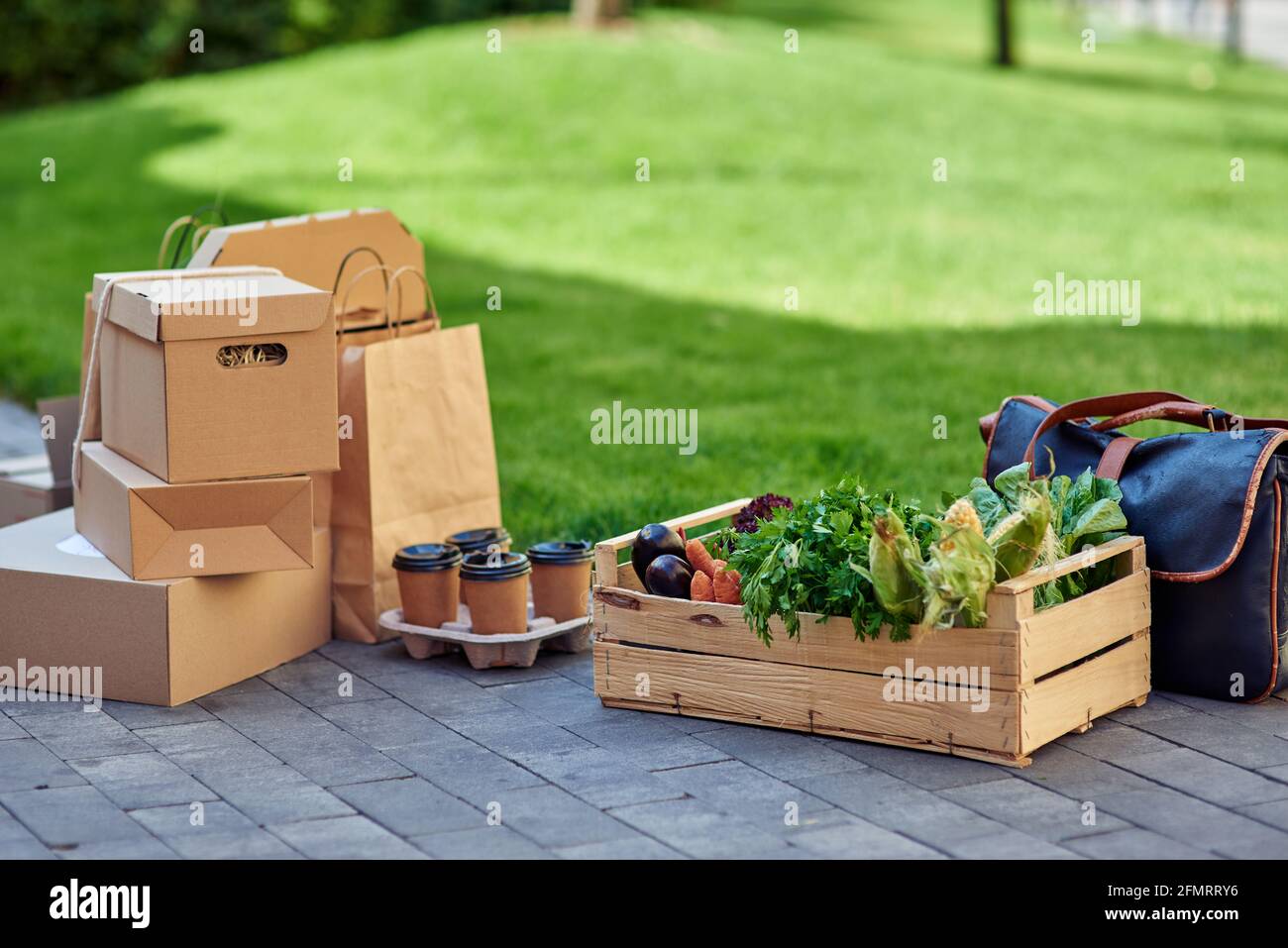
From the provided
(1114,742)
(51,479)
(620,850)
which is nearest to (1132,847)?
(1114,742)

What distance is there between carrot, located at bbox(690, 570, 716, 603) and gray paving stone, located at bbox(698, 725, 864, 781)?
361mm

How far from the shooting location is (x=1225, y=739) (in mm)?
4234

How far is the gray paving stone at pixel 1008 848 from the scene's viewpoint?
3.54 metres

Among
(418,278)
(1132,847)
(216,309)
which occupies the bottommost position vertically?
(1132,847)

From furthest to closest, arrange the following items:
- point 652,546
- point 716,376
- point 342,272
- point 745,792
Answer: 1. point 716,376
2. point 342,272
3. point 652,546
4. point 745,792

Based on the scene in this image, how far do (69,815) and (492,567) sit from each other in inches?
59.1

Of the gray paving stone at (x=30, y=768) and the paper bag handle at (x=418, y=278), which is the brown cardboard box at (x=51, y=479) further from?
the gray paving stone at (x=30, y=768)

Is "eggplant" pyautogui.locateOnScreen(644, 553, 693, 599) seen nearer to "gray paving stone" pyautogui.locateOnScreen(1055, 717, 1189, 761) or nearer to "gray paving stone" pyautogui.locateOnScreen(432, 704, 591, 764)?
"gray paving stone" pyautogui.locateOnScreen(432, 704, 591, 764)

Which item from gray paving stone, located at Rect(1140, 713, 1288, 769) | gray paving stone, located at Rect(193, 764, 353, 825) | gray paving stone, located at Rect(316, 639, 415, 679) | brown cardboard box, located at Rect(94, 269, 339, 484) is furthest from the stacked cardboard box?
gray paving stone, located at Rect(1140, 713, 1288, 769)

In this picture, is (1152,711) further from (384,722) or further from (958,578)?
(384,722)

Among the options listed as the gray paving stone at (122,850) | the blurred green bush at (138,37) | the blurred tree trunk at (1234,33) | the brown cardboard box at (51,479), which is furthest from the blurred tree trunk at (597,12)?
the gray paving stone at (122,850)

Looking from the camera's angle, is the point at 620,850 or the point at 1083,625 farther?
the point at 1083,625

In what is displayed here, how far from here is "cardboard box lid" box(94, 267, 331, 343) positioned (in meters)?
4.48

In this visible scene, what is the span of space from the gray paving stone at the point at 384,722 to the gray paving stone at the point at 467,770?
0.06 m
